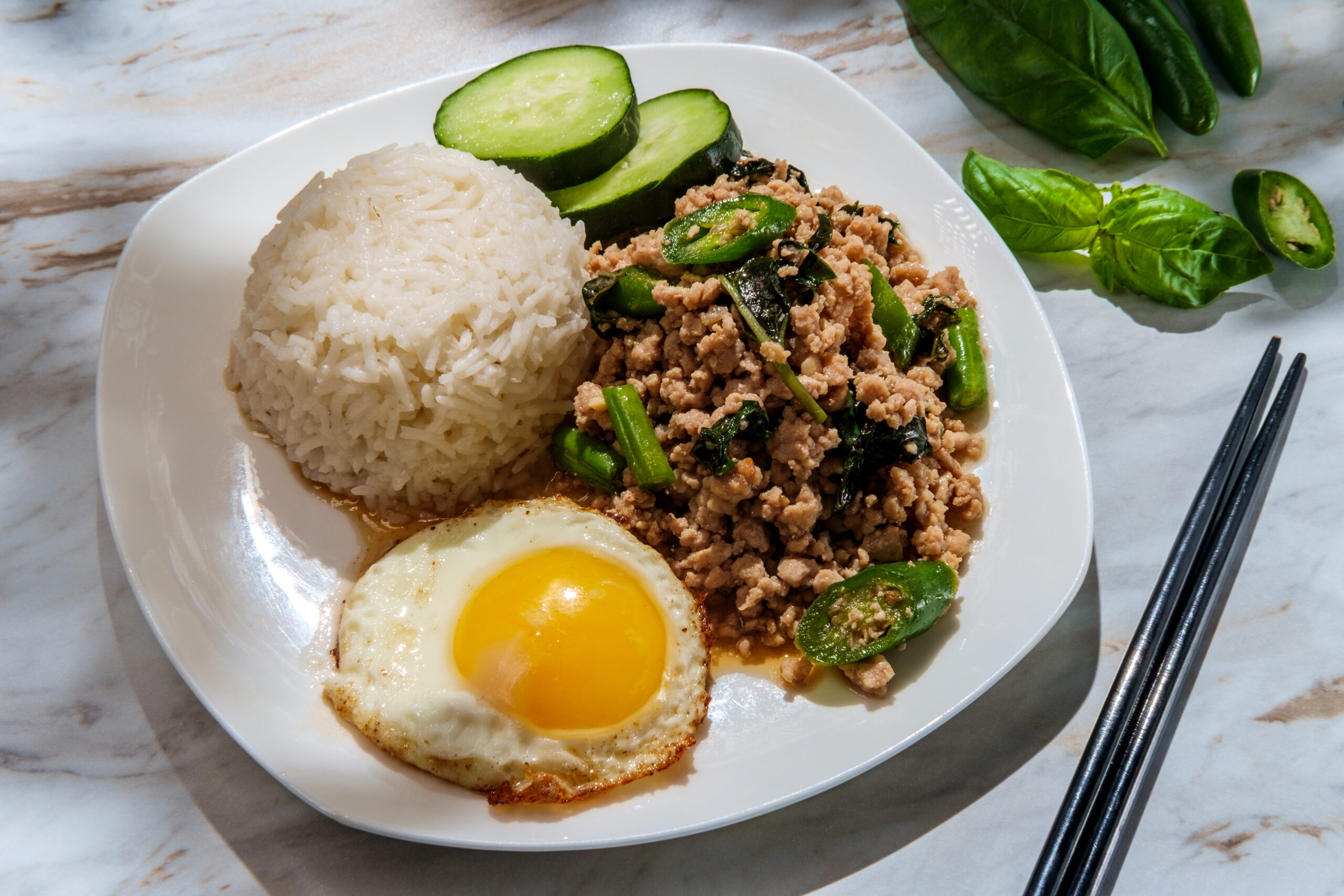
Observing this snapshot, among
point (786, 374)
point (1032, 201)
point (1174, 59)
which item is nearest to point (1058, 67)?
point (1174, 59)

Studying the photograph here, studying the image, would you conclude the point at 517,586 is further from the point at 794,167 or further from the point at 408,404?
the point at 794,167

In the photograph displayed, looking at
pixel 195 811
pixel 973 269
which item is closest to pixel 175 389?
pixel 195 811

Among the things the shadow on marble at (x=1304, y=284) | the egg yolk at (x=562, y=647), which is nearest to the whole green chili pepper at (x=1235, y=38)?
the shadow on marble at (x=1304, y=284)

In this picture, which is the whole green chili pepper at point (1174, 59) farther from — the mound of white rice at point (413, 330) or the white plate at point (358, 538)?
the mound of white rice at point (413, 330)

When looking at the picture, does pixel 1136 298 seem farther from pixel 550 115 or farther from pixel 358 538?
pixel 358 538

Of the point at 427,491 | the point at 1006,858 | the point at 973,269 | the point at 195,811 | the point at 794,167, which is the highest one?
the point at 794,167

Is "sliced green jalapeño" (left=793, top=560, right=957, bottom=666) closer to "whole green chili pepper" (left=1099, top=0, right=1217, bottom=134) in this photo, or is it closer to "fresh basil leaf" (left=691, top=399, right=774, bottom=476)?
"fresh basil leaf" (left=691, top=399, right=774, bottom=476)
